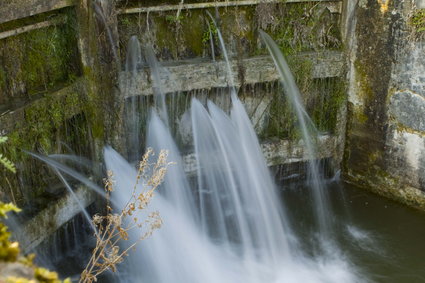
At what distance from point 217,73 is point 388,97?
2343 mm

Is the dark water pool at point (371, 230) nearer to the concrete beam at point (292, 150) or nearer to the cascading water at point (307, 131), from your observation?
the cascading water at point (307, 131)

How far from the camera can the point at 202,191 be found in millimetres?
7031

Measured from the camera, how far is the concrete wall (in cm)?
644

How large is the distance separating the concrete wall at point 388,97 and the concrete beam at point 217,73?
0.34 meters

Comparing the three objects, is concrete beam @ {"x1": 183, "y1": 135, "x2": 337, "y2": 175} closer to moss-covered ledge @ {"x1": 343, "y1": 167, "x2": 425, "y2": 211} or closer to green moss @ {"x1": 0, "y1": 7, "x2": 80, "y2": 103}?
moss-covered ledge @ {"x1": 343, "y1": 167, "x2": 425, "y2": 211}

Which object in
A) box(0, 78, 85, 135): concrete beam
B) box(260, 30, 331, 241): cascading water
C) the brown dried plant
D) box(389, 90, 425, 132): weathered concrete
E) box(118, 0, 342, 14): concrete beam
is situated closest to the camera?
the brown dried plant

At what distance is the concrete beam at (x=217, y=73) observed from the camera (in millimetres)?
6168

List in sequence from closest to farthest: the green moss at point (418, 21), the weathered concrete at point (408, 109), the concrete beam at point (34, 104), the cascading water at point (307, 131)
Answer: the concrete beam at point (34, 104) < the green moss at point (418, 21) < the weathered concrete at point (408, 109) < the cascading water at point (307, 131)

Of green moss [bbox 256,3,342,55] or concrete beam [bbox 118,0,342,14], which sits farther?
green moss [bbox 256,3,342,55]

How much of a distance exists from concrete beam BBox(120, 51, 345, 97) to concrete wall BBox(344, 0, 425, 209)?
34cm

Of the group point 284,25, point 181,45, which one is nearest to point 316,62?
point 284,25

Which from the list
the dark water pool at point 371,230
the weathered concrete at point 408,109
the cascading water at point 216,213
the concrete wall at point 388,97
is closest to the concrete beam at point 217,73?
the cascading water at point 216,213

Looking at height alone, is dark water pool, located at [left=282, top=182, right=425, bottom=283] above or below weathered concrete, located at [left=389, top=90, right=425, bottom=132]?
below

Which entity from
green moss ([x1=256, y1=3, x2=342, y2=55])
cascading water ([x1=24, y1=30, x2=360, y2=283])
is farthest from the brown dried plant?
green moss ([x1=256, y1=3, x2=342, y2=55])
